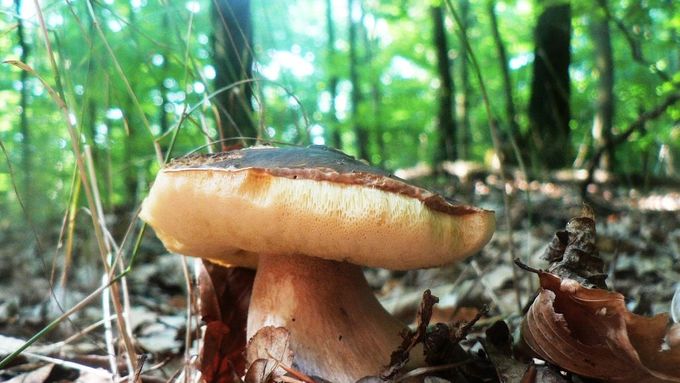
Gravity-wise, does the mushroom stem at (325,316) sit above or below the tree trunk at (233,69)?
below

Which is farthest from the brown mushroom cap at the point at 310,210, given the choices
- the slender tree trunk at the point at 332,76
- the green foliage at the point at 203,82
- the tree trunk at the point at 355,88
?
the tree trunk at the point at 355,88

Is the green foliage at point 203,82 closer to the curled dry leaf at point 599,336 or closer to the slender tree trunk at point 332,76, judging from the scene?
the slender tree trunk at point 332,76

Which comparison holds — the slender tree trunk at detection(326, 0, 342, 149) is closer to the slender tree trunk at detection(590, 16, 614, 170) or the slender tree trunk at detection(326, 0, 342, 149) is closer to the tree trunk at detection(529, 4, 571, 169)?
the tree trunk at detection(529, 4, 571, 169)

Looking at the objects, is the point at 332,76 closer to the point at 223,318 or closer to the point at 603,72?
the point at 603,72

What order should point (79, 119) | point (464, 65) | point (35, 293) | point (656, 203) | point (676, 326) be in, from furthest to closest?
point (464, 65) → point (656, 203) → point (35, 293) → point (79, 119) → point (676, 326)

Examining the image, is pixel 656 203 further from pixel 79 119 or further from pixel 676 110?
pixel 79 119

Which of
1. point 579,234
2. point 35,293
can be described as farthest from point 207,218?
point 35,293
